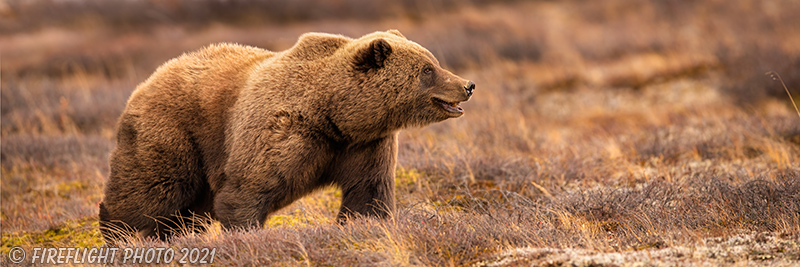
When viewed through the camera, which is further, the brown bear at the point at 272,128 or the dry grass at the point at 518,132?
the brown bear at the point at 272,128

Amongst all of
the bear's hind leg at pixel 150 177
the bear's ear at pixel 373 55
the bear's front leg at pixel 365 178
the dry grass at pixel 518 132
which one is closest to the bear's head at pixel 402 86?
the bear's ear at pixel 373 55

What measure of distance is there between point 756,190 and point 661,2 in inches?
612

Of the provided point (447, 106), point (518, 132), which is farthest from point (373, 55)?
point (518, 132)

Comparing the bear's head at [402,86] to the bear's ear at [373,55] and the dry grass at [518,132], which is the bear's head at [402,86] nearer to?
the bear's ear at [373,55]

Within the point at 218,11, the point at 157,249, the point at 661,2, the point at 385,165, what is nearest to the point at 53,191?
the point at 157,249

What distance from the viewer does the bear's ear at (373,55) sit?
4914mm

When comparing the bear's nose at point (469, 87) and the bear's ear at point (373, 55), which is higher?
the bear's ear at point (373, 55)

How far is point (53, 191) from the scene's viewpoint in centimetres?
799

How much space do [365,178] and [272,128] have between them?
76 cm

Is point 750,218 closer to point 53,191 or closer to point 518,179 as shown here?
point 518,179

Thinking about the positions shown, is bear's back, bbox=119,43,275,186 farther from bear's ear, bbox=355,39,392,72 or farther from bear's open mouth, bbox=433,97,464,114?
bear's open mouth, bbox=433,97,464,114
